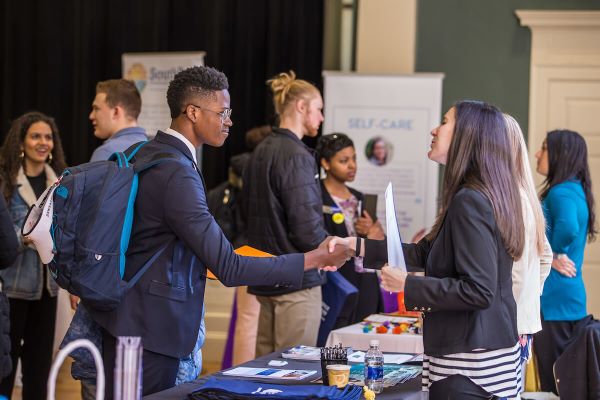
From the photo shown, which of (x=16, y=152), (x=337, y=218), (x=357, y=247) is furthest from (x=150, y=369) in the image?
(x=337, y=218)

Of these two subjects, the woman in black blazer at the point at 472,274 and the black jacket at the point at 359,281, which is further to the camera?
the black jacket at the point at 359,281

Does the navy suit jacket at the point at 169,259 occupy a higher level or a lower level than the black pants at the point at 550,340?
higher

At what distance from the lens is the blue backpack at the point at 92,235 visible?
2357 millimetres

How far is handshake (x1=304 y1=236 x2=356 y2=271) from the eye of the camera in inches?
105

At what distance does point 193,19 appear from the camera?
7.46m

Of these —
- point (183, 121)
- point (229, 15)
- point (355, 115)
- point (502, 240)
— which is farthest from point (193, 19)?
point (502, 240)

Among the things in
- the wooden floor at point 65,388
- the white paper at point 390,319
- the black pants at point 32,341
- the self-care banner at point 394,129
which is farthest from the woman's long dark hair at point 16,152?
the self-care banner at point 394,129

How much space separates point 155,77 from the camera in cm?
704

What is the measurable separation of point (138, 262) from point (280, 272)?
1.31ft

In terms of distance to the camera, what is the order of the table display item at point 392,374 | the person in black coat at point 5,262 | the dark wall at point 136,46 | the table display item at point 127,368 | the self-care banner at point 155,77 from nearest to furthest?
the table display item at point 127,368 < the table display item at point 392,374 < the person in black coat at point 5,262 < the self-care banner at point 155,77 < the dark wall at point 136,46

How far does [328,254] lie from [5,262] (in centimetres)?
142

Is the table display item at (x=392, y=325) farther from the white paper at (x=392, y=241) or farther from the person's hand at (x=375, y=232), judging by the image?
the white paper at (x=392, y=241)

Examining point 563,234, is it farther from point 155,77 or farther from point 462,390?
point 155,77

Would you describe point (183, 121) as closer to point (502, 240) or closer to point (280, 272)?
point (280, 272)
